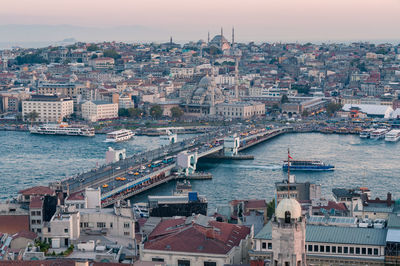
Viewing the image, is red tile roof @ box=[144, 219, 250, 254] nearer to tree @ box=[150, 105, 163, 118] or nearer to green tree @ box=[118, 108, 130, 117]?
tree @ box=[150, 105, 163, 118]

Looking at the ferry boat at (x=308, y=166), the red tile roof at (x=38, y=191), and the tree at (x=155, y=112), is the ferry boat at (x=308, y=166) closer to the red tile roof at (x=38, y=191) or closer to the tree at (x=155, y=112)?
the red tile roof at (x=38, y=191)

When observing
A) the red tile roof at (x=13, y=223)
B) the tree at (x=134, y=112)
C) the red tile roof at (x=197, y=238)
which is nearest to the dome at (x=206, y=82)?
the tree at (x=134, y=112)

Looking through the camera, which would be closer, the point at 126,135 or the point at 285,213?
the point at 285,213

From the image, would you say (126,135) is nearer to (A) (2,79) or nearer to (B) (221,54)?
(A) (2,79)

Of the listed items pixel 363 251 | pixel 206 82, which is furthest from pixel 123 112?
pixel 363 251

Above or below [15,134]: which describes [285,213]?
above

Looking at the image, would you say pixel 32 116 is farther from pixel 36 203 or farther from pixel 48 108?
pixel 36 203

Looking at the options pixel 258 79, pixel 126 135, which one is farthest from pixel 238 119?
pixel 258 79
